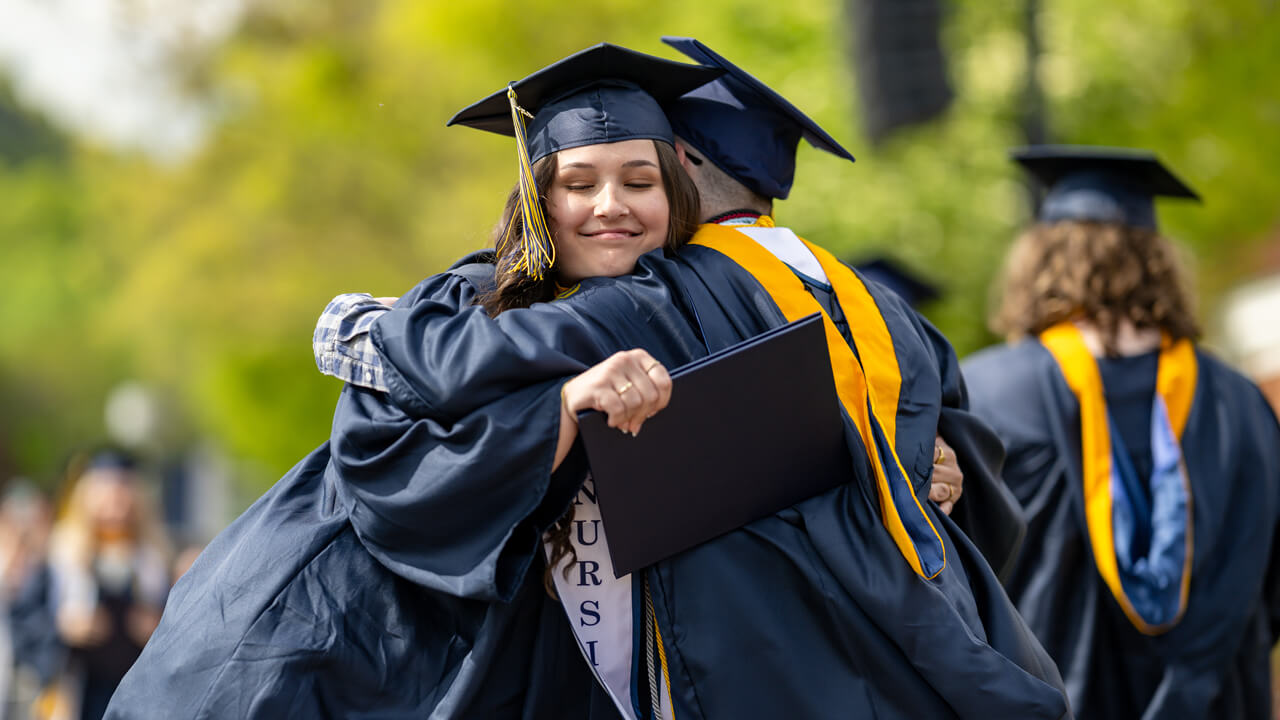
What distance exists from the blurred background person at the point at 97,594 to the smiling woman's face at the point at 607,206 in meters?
5.08

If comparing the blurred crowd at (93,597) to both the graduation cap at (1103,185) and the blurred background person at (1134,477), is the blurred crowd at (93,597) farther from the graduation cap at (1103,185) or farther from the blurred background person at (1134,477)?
the graduation cap at (1103,185)

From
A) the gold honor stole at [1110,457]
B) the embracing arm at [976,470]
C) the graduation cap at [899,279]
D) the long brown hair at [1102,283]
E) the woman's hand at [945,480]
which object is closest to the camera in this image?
the woman's hand at [945,480]

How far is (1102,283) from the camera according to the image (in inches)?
178

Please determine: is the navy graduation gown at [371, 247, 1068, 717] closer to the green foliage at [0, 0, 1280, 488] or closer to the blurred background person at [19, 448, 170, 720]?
the green foliage at [0, 0, 1280, 488]

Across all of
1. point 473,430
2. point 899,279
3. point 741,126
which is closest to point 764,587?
point 473,430

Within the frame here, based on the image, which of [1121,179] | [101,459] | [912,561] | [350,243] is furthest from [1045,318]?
[350,243]

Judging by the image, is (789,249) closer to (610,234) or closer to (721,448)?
(610,234)

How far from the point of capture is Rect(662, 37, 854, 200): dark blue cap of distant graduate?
3082mm

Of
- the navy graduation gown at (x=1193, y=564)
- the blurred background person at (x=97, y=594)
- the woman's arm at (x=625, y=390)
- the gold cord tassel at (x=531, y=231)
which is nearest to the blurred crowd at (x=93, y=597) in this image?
the blurred background person at (x=97, y=594)

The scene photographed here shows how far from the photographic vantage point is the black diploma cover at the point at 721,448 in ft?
8.11

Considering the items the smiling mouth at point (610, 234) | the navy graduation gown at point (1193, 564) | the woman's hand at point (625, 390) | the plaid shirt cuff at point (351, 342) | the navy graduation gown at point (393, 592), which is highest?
the smiling mouth at point (610, 234)

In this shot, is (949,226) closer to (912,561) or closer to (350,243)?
(912,561)

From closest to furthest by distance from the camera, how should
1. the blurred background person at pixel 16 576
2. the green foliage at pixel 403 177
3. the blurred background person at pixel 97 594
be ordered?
the blurred background person at pixel 97 594 → the blurred background person at pixel 16 576 → the green foliage at pixel 403 177

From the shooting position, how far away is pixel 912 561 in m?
2.57
